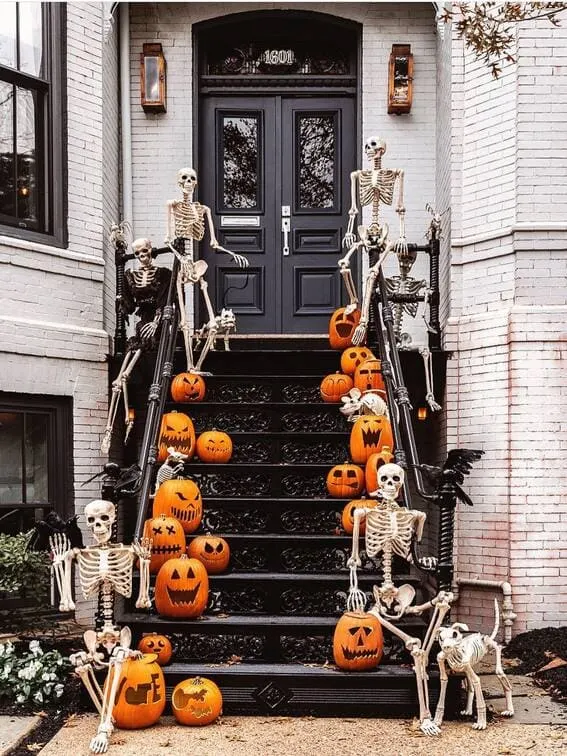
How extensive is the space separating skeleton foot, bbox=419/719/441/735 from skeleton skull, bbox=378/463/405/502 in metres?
1.21

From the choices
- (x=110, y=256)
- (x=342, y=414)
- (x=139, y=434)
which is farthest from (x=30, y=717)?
(x=110, y=256)

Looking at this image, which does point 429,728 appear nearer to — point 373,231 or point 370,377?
point 370,377

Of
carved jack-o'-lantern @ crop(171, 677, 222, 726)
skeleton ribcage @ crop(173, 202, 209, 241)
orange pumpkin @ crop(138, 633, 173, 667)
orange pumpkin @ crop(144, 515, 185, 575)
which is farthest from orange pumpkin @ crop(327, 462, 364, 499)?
skeleton ribcage @ crop(173, 202, 209, 241)

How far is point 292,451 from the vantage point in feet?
22.0

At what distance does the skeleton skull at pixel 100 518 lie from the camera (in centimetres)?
491

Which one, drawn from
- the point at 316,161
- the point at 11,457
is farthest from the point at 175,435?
the point at 316,161

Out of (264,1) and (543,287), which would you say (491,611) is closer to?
(543,287)

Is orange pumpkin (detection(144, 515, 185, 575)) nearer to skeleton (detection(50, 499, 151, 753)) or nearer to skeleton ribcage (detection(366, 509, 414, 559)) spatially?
skeleton (detection(50, 499, 151, 753))

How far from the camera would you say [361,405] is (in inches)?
253

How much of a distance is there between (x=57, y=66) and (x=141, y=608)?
4739mm

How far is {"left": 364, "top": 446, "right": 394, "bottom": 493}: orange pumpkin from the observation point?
19.6ft

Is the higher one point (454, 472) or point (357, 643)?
point (454, 472)

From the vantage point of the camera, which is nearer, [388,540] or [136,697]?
[136,697]

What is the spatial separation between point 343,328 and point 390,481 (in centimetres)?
250
